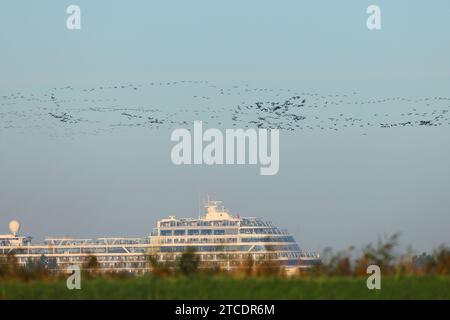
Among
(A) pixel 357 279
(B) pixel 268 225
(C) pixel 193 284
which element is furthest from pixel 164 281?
(B) pixel 268 225

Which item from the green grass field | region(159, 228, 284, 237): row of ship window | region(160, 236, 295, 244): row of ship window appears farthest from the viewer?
region(159, 228, 284, 237): row of ship window

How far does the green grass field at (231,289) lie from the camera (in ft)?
79.0

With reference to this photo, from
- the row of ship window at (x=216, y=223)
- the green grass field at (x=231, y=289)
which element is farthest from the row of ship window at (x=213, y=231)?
the green grass field at (x=231, y=289)

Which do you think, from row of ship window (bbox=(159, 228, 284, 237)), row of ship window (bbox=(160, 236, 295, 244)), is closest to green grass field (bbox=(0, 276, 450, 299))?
row of ship window (bbox=(160, 236, 295, 244))

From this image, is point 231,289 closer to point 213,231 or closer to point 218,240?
point 218,240

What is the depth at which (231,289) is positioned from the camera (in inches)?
959

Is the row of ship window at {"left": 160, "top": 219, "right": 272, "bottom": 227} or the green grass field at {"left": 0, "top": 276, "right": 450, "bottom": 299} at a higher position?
the row of ship window at {"left": 160, "top": 219, "right": 272, "bottom": 227}

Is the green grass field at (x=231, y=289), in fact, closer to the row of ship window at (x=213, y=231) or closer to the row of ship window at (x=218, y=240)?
the row of ship window at (x=218, y=240)

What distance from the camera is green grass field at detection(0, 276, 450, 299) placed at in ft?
79.0

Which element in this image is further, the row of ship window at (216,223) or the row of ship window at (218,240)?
the row of ship window at (216,223)

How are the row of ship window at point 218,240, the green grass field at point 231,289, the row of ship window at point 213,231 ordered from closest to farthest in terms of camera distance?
the green grass field at point 231,289 < the row of ship window at point 218,240 < the row of ship window at point 213,231

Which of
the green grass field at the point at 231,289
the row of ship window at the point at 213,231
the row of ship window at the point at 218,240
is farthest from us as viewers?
the row of ship window at the point at 213,231

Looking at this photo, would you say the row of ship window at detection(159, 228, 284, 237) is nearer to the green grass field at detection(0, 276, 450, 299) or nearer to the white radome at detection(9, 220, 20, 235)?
the white radome at detection(9, 220, 20, 235)
